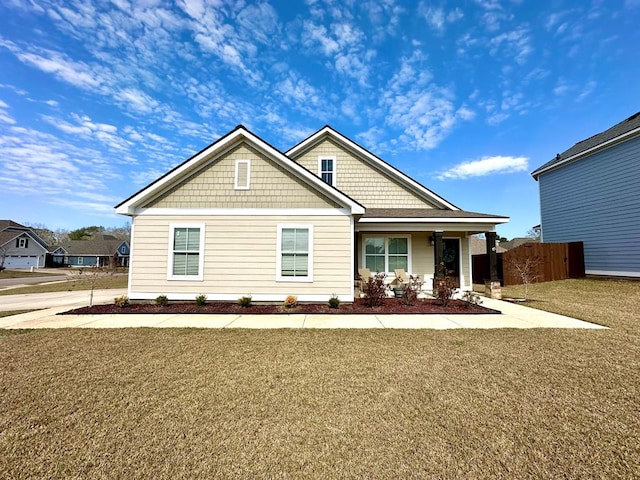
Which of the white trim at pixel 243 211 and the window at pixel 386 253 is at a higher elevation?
the white trim at pixel 243 211

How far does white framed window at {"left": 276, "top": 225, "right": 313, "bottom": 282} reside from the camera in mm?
9203

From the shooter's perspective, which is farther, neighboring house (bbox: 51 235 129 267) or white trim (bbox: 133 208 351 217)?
neighboring house (bbox: 51 235 129 267)

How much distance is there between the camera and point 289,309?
28.2 feet

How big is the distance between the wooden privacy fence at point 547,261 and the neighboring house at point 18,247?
5856cm

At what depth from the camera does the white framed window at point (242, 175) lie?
9.41 meters

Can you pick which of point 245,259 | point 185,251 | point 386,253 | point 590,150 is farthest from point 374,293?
point 590,150

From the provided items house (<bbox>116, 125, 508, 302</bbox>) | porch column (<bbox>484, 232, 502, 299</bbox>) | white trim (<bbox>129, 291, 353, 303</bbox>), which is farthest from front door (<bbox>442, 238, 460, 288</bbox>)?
white trim (<bbox>129, 291, 353, 303</bbox>)

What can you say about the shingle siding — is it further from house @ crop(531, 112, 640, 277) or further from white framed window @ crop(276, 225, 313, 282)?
white framed window @ crop(276, 225, 313, 282)

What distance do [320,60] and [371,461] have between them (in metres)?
15.1

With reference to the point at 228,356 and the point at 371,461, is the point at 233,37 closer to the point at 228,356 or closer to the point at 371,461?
the point at 228,356

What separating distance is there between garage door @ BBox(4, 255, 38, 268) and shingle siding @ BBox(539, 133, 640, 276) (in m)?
66.2

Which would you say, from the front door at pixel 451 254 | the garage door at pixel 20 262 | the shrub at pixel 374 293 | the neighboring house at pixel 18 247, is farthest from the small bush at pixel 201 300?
the garage door at pixel 20 262

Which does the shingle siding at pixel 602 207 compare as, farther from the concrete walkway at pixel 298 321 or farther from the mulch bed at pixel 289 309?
the mulch bed at pixel 289 309

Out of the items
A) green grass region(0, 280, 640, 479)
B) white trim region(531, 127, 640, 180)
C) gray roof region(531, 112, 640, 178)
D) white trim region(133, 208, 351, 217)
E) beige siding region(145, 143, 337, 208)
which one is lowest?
green grass region(0, 280, 640, 479)
